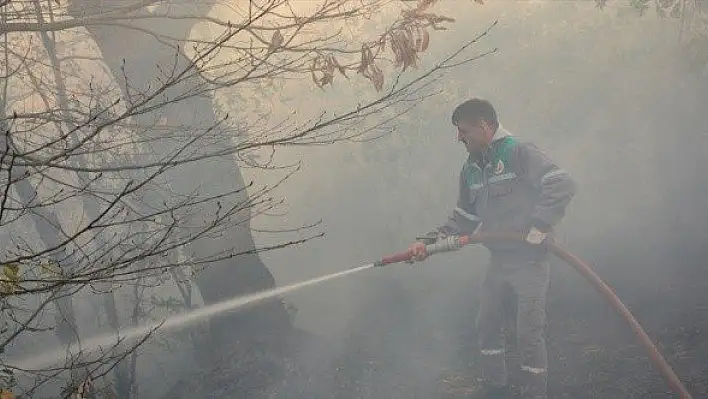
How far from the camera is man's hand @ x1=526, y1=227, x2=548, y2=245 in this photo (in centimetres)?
466

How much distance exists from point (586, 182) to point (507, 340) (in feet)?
13.7

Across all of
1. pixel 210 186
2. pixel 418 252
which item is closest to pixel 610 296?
pixel 418 252

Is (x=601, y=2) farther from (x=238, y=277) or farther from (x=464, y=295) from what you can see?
(x=238, y=277)

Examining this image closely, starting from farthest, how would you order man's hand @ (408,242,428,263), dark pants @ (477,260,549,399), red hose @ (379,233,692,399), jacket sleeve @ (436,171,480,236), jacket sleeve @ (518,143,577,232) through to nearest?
1. jacket sleeve @ (436,171,480,236)
2. man's hand @ (408,242,428,263)
3. dark pants @ (477,260,549,399)
4. jacket sleeve @ (518,143,577,232)
5. red hose @ (379,233,692,399)

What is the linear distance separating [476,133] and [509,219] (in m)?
0.84

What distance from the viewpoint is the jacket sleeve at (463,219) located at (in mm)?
5469

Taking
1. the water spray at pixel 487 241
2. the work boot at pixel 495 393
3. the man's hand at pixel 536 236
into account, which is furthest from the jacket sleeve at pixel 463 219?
the work boot at pixel 495 393

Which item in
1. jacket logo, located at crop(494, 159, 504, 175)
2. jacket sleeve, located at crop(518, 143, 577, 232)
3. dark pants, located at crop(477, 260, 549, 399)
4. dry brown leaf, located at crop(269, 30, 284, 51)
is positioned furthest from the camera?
jacket logo, located at crop(494, 159, 504, 175)

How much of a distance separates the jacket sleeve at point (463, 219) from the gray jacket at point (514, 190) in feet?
0.04

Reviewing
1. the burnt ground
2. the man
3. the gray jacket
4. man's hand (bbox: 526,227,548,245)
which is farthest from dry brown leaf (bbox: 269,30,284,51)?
the burnt ground

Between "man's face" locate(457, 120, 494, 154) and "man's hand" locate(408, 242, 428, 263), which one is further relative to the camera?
"man's hand" locate(408, 242, 428, 263)

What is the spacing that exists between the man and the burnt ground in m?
0.41

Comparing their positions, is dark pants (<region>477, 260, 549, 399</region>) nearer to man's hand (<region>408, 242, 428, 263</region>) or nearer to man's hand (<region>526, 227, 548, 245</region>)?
man's hand (<region>526, 227, 548, 245</region>)

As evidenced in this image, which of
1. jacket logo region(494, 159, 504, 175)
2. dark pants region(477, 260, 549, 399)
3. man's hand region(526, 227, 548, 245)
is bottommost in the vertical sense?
dark pants region(477, 260, 549, 399)
